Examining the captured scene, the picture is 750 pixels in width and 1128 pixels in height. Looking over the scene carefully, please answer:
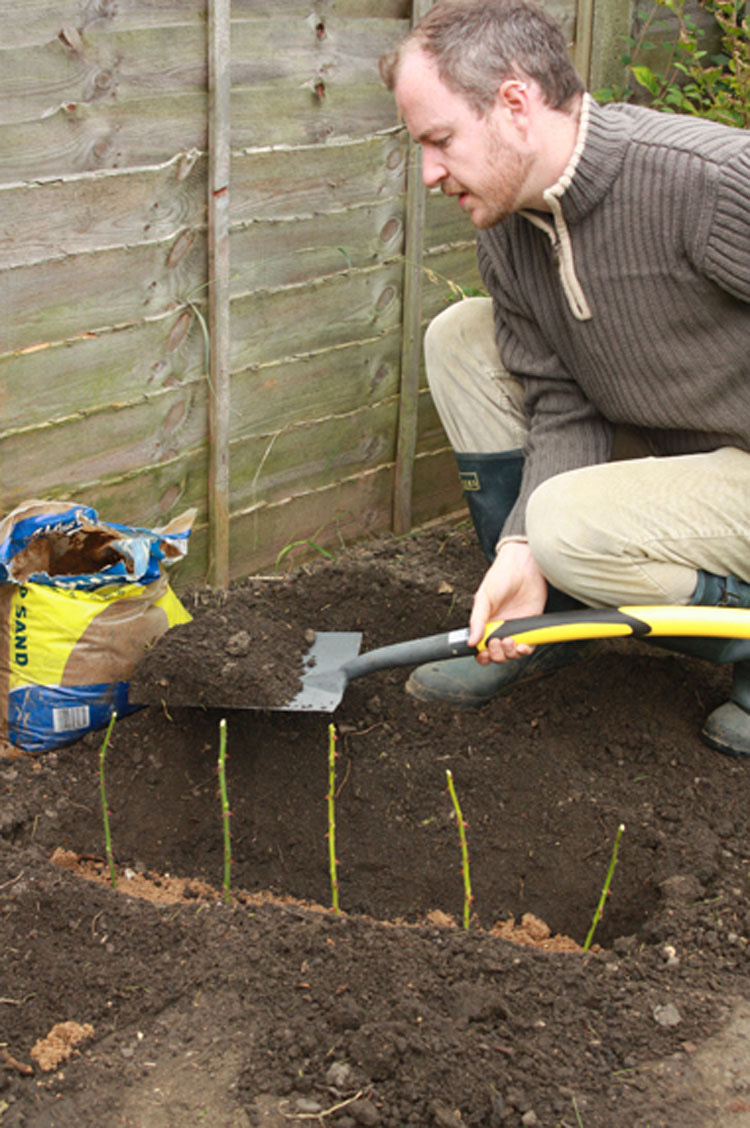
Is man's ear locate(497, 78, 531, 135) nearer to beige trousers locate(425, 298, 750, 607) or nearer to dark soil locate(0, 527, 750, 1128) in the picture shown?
beige trousers locate(425, 298, 750, 607)

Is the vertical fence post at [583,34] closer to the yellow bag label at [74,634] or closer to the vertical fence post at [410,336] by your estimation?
the vertical fence post at [410,336]

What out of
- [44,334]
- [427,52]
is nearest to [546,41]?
[427,52]

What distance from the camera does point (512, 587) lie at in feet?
7.72

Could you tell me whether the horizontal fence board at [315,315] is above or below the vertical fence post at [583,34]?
below

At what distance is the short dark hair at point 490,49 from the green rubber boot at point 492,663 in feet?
2.70

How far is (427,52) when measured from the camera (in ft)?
6.67

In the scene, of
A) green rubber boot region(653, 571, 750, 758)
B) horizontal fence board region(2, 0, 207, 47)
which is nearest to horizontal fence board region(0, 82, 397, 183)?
horizontal fence board region(2, 0, 207, 47)

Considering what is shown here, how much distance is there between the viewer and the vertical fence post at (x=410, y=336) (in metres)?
3.24

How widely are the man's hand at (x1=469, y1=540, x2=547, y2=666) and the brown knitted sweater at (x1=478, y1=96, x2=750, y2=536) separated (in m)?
0.06

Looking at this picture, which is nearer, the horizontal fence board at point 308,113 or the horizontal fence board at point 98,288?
the horizontal fence board at point 98,288

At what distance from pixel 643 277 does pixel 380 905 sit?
49.5 inches

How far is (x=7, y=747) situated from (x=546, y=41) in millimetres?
1764

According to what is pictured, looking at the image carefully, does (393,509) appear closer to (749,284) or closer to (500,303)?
(500,303)

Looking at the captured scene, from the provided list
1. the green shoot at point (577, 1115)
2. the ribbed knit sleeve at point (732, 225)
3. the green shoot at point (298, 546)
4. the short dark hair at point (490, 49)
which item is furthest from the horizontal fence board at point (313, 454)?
the green shoot at point (577, 1115)
